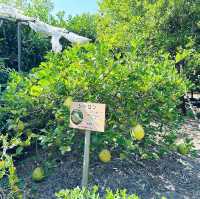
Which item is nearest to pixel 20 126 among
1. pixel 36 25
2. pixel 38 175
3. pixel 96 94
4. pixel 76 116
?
pixel 38 175

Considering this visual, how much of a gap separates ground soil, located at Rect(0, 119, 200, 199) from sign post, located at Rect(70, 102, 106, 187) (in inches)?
24.3

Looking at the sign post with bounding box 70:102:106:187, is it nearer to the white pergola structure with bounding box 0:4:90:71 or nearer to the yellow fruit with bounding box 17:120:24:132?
the yellow fruit with bounding box 17:120:24:132

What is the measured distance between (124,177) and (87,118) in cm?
118

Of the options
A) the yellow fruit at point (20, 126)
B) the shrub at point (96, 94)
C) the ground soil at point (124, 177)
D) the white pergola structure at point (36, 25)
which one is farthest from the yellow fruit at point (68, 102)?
the white pergola structure at point (36, 25)

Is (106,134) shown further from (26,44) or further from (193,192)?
(26,44)

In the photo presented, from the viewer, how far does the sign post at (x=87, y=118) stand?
397cm

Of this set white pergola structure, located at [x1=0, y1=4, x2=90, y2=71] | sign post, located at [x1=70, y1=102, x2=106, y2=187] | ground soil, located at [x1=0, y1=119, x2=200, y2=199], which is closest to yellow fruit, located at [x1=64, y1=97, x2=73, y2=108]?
sign post, located at [x1=70, y1=102, x2=106, y2=187]

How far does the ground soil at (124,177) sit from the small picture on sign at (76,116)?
2.56 ft

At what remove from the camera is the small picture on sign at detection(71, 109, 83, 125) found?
407 cm

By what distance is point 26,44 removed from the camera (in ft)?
28.1

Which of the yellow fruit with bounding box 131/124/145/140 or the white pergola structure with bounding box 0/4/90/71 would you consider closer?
the yellow fruit with bounding box 131/124/145/140

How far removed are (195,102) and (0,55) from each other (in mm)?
6775

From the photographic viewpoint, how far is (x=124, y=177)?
4812 mm

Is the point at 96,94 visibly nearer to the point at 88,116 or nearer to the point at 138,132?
the point at 88,116
